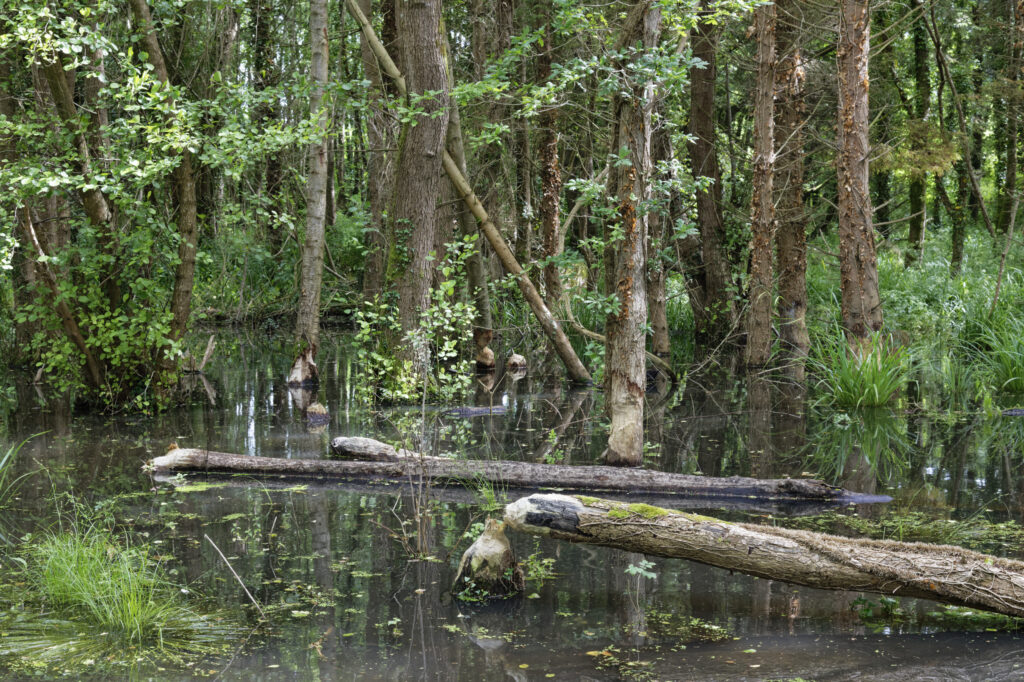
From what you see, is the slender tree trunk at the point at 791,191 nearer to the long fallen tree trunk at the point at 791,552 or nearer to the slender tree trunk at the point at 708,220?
the slender tree trunk at the point at 708,220

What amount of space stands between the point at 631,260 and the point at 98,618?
4656 mm

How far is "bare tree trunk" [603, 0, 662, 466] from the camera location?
732cm

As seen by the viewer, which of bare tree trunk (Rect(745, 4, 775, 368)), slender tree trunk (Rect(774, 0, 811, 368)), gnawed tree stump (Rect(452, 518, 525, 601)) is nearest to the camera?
gnawed tree stump (Rect(452, 518, 525, 601))

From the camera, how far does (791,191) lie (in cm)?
1434

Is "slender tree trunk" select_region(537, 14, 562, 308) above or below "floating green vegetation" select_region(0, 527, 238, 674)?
above

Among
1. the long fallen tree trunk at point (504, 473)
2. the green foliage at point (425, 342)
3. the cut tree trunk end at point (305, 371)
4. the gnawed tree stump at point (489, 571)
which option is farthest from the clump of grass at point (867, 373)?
the cut tree trunk end at point (305, 371)

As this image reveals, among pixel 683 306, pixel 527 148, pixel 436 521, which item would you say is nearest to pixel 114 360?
pixel 436 521

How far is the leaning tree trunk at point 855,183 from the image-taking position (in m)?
11.1

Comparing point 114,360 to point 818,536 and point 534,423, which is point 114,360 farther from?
point 818,536

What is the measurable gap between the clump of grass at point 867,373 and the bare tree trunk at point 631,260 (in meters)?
3.96

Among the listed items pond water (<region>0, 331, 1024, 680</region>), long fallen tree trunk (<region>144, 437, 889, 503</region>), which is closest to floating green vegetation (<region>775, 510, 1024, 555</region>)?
pond water (<region>0, 331, 1024, 680</region>)

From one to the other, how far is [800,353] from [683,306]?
4897 mm

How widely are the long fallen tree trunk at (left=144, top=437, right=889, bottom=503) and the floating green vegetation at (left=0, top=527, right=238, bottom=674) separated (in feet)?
6.91

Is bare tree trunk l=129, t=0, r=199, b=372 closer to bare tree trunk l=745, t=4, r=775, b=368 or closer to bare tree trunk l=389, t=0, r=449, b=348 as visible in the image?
bare tree trunk l=389, t=0, r=449, b=348
